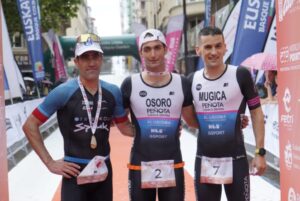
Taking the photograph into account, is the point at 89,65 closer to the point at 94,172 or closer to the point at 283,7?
the point at 94,172

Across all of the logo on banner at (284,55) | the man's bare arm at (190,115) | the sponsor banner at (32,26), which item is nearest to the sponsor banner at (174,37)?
the sponsor banner at (32,26)

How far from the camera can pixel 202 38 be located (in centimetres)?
390

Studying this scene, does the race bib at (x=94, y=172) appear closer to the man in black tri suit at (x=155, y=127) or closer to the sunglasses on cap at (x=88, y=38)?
the man in black tri suit at (x=155, y=127)

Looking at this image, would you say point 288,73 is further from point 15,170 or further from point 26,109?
point 26,109

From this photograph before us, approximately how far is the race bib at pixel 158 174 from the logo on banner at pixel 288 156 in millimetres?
845

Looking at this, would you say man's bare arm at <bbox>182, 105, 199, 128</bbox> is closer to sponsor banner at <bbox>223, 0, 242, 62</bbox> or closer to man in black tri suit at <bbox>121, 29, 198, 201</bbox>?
man in black tri suit at <bbox>121, 29, 198, 201</bbox>

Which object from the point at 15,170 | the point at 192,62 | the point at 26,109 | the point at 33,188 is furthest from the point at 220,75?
the point at 192,62

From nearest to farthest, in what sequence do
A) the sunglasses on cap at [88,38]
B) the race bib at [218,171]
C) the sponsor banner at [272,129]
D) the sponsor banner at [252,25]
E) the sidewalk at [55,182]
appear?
the sunglasses on cap at [88,38], the race bib at [218,171], the sidewalk at [55,182], the sponsor banner at [272,129], the sponsor banner at [252,25]

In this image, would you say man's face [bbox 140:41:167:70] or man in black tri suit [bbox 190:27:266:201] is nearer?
man's face [bbox 140:41:167:70]

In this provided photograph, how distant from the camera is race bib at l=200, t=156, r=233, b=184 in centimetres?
379

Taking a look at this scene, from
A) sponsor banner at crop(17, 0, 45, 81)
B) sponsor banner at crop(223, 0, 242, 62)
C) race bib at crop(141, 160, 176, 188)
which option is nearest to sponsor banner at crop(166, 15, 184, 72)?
sponsor banner at crop(17, 0, 45, 81)

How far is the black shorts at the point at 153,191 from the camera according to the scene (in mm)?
3686

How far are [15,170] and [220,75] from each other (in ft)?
21.7

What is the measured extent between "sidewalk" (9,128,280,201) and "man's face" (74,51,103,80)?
3.42m
